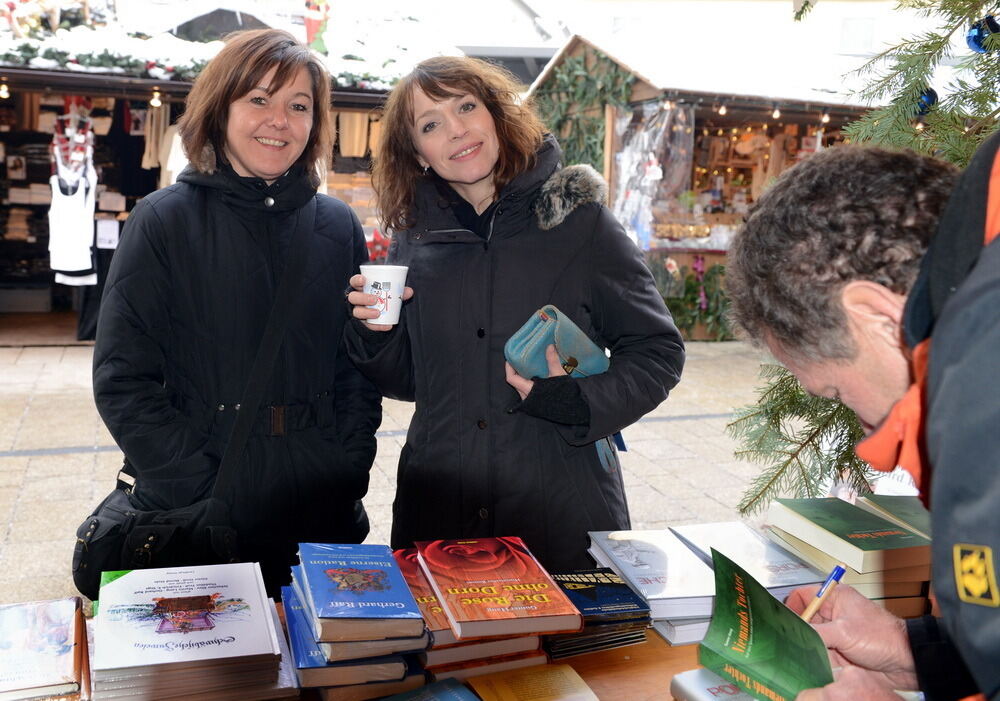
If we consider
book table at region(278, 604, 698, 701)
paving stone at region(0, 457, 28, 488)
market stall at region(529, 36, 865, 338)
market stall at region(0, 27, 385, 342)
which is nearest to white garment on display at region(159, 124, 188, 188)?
market stall at region(0, 27, 385, 342)

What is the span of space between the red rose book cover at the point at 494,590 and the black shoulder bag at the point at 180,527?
0.74 m

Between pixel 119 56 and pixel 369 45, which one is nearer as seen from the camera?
pixel 119 56

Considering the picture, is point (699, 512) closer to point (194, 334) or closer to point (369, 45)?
point (194, 334)

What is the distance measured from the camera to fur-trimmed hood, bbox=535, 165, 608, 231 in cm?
212

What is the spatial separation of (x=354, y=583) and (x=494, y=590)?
23 cm

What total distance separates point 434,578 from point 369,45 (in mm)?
8410

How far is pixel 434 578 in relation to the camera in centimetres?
143

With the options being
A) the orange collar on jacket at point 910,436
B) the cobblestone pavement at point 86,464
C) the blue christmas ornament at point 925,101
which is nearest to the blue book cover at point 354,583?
the orange collar on jacket at point 910,436

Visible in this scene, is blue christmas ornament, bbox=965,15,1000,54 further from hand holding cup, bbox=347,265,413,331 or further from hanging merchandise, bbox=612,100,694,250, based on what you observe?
hanging merchandise, bbox=612,100,694,250

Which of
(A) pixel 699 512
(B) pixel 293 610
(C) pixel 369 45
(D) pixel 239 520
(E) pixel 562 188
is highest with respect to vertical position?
(C) pixel 369 45

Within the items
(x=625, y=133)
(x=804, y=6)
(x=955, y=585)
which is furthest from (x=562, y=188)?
(x=625, y=133)

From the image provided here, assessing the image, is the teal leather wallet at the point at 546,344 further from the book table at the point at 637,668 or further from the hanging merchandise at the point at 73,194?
the hanging merchandise at the point at 73,194

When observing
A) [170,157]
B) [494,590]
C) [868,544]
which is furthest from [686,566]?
[170,157]

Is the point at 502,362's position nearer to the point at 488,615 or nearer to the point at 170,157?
the point at 488,615
